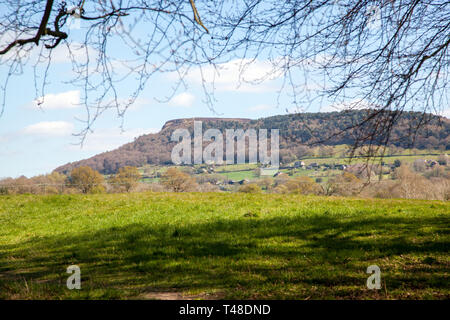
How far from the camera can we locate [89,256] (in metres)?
7.86

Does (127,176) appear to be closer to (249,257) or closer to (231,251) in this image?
(231,251)

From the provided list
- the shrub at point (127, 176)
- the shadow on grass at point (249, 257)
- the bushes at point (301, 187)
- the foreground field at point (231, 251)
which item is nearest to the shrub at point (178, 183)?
the shrub at point (127, 176)

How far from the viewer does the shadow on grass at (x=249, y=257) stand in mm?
5250

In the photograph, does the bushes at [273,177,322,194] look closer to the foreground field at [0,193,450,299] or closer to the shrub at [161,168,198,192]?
the shrub at [161,168,198,192]

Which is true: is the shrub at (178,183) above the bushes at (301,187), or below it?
above

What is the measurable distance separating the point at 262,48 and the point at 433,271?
167 inches

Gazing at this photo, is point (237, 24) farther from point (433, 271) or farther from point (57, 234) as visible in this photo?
point (57, 234)

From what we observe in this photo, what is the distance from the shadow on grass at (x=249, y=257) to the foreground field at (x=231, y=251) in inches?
0.9

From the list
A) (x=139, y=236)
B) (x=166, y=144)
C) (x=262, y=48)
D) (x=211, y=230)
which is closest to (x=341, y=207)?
(x=211, y=230)

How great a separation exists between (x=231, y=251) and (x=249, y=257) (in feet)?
1.98

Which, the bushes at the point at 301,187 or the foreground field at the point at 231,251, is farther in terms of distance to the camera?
the bushes at the point at 301,187

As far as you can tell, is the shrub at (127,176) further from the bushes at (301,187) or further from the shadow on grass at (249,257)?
the shadow on grass at (249,257)

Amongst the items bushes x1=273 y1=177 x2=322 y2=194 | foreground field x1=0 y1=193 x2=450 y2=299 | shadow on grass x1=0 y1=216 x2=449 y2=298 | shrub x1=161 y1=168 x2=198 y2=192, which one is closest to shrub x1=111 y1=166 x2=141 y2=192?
shrub x1=161 y1=168 x2=198 y2=192

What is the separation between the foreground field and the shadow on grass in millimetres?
22
